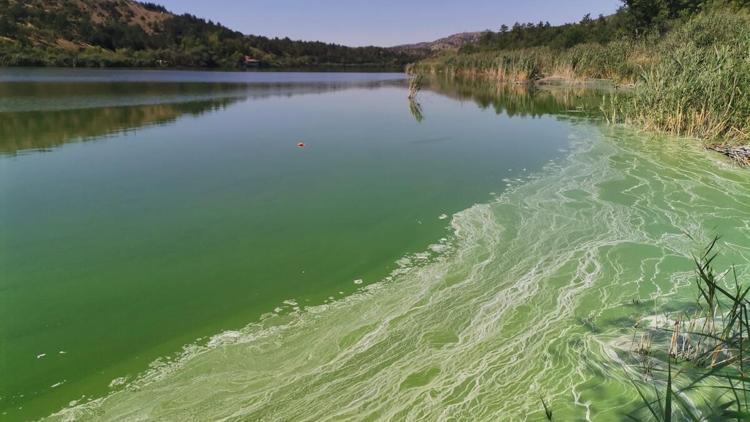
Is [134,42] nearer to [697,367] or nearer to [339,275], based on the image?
[339,275]

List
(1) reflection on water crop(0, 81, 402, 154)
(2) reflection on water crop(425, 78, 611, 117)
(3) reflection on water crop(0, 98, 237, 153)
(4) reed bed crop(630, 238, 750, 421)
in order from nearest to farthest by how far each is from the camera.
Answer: (4) reed bed crop(630, 238, 750, 421), (3) reflection on water crop(0, 98, 237, 153), (1) reflection on water crop(0, 81, 402, 154), (2) reflection on water crop(425, 78, 611, 117)

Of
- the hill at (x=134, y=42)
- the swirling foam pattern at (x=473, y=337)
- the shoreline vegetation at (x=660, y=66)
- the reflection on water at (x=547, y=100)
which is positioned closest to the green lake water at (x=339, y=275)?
the swirling foam pattern at (x=473, y=337)

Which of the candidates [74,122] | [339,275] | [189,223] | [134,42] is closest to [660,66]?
[339,275]

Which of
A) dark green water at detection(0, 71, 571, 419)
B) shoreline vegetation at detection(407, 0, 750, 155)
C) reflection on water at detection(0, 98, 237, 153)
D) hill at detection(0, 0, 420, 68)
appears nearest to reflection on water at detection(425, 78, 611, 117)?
shoreline vegetation at detection(407, 0, 750, 155)

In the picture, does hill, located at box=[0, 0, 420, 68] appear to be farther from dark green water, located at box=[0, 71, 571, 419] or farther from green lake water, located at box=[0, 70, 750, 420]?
green lake water, located at box=[0, 70, 750, 420]

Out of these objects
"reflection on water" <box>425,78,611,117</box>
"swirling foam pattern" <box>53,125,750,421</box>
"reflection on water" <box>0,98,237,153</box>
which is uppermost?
"reflection on water" <box>425,78,611,117</box>

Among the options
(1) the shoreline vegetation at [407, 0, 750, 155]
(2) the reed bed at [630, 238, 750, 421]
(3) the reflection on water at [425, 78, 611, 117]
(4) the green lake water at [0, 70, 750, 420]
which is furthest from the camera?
(3) the reflection on water at [425, 78, 611, 117]
